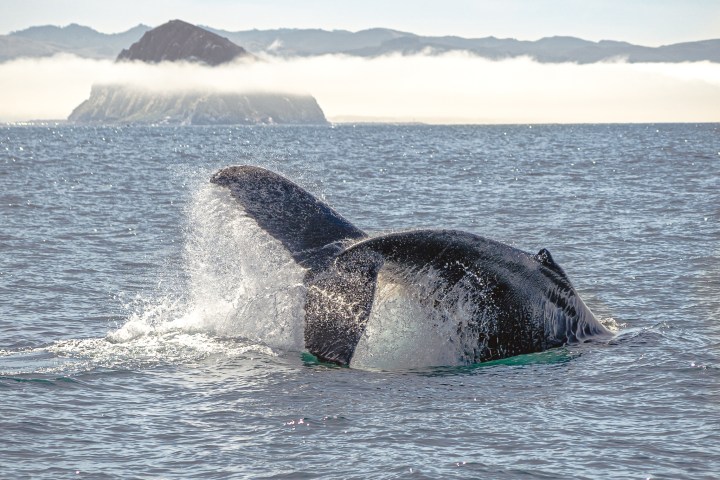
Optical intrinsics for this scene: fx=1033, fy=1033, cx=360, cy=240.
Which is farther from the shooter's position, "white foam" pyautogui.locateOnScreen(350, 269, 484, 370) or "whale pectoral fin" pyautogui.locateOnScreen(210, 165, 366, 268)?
"whale pectoral fin" pyautogui.locateOnScreen(210, 165, 366, 268)

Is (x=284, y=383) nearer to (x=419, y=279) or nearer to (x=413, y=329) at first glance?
(x=413, y=329)

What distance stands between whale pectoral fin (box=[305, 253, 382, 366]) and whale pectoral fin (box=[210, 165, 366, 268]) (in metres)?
0.37

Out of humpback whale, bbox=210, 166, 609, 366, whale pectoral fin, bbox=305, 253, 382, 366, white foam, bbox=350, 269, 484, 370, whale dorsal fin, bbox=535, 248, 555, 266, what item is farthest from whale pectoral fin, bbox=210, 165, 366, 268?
whale dorsal fin, bbox=535, 248, 555, 266

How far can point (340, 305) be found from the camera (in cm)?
1010

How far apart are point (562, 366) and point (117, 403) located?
182 inches

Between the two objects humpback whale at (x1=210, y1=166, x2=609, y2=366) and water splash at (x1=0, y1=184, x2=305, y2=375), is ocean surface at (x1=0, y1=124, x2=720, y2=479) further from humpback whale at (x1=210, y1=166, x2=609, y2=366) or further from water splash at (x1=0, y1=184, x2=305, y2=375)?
humpback whale at (x1=210, y1=166, x2=609, y2=366)

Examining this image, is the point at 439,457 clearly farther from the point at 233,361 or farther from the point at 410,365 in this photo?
the point at 233,361

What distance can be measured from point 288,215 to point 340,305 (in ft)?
5.02

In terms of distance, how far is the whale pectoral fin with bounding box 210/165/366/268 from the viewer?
11008mm

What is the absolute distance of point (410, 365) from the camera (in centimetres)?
1103

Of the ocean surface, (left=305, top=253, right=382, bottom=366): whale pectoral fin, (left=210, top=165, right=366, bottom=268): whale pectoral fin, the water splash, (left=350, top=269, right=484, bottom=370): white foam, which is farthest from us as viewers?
the water splash

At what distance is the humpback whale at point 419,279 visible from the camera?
1002 cm

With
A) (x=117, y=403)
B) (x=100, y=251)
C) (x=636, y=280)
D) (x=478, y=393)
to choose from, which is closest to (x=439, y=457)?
(x=478, y=393)

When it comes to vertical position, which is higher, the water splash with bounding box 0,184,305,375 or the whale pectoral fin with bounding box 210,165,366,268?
the whale pectoral fin with bounding box 210,165,366,268
